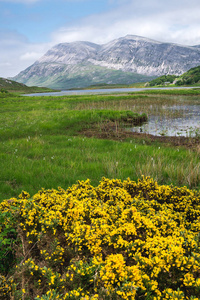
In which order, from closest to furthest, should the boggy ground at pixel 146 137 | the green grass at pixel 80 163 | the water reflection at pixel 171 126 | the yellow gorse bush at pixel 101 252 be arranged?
the yellow gorse bush at pixel 101 252, the green grass at pixel 80 163, the boggy ground at pixel 146 137, the water reflection at pixel 171 126

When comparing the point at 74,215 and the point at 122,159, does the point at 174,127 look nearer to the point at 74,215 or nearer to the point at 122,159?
the point at 122,159

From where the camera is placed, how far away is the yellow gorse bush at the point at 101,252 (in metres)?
2.75

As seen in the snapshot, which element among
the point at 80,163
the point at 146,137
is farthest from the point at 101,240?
the point at 146,137

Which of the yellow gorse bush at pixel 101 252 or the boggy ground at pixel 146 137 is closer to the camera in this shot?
the yellow gorse bush at pixel 101 252

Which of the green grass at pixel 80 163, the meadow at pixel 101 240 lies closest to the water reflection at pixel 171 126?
the green grass at pixel 80 163

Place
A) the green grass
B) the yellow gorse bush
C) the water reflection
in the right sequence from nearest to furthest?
the yellow gorse bush, the green grass, the water reflection

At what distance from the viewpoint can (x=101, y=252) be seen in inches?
142

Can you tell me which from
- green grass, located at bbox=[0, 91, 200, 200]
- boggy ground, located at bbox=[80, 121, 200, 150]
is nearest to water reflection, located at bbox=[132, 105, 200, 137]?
boggy ground, located at bbox=[80, 121, 200, 150]

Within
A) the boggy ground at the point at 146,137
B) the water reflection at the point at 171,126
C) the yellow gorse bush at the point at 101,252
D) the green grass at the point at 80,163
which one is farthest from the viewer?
the water reflection at the point at 171,126

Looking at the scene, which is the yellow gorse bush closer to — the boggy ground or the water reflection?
the boggy ground

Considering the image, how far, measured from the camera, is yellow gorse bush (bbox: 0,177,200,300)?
2.75 meters

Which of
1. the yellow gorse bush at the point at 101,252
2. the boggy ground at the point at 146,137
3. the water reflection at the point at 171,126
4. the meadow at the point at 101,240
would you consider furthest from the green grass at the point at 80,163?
the water reflection at the point at 171,126

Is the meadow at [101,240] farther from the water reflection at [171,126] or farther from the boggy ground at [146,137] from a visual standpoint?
the water reflection at [171,126]

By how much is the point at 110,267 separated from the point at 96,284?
342 mm
